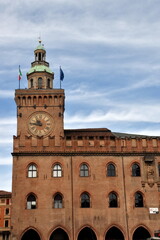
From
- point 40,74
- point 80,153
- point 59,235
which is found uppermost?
point 40,74

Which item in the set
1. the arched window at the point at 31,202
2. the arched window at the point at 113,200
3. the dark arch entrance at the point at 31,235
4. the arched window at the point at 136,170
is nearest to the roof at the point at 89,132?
the arched window at the point at 136,170

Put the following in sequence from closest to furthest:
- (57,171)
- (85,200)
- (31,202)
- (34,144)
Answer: (31,202) < (85,200) < (57,171) < (34,144)

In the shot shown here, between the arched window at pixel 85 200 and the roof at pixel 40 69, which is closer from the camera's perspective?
the arched window at pixel 85 200

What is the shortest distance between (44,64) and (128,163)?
61.3 ft

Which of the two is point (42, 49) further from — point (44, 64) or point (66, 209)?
point (66, 209)

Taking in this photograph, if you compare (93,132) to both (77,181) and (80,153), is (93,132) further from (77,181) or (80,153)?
(77,181)

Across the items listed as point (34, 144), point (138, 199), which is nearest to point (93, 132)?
point (34, 144)

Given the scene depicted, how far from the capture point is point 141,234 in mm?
38781

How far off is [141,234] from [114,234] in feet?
10.8

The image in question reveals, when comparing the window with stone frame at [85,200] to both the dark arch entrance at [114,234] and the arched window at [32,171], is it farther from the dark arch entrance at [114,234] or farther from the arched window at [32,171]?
the arched window at [32,171]

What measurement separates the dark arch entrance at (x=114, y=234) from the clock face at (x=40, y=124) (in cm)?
1409

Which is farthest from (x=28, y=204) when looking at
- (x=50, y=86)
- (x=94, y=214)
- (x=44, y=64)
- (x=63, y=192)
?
(x=44, y=64)

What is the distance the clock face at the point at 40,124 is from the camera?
41.1 m

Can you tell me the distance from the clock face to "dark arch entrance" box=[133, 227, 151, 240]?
52.9 feet
